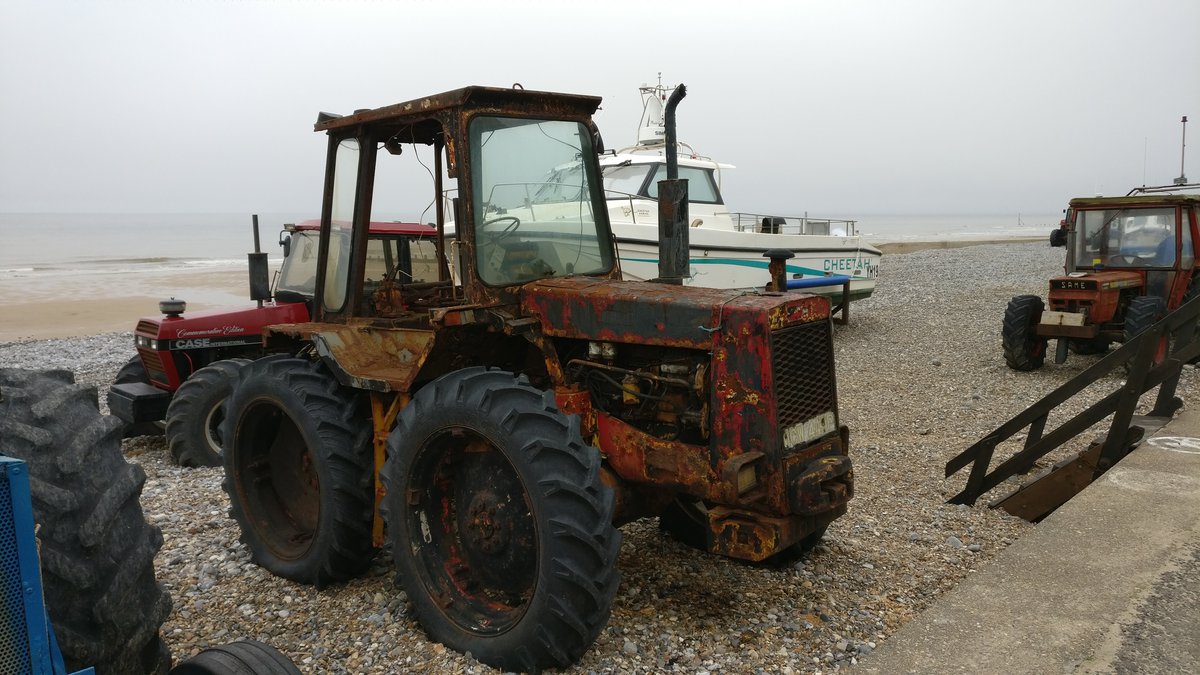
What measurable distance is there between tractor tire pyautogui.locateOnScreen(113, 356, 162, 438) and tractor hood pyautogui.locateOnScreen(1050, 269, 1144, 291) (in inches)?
383

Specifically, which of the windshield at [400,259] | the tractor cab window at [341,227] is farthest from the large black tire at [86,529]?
the windshield at [400,259]

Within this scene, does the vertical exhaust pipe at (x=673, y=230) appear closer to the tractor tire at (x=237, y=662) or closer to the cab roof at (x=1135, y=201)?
the tractor tire at (x=237, y=662)

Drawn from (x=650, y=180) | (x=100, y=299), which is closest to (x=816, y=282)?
(x=650, y=180)

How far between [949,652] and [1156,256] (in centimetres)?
958

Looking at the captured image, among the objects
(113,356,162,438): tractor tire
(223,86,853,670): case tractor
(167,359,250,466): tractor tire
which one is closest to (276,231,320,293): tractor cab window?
(167,359,250,466): tractor tire

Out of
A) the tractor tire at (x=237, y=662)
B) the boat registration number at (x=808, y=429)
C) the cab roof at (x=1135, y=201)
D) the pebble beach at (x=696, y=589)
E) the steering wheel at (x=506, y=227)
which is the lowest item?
the pebble beach at (x=696, y=589)

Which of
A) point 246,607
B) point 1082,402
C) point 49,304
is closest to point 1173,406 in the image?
point 1082,402

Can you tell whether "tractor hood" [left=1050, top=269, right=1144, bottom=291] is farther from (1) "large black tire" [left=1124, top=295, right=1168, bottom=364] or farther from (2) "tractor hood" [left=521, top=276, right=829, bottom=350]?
(2) "tractor hood" [left=521, top=276, right=829, bottom=350]

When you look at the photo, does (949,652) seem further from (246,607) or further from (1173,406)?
(1173,406)

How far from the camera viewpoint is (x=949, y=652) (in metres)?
3.27

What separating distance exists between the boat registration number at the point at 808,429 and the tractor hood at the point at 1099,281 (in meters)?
7.87

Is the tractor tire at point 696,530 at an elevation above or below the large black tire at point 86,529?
below

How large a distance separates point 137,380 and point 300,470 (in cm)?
444

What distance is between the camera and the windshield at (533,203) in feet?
13.4
